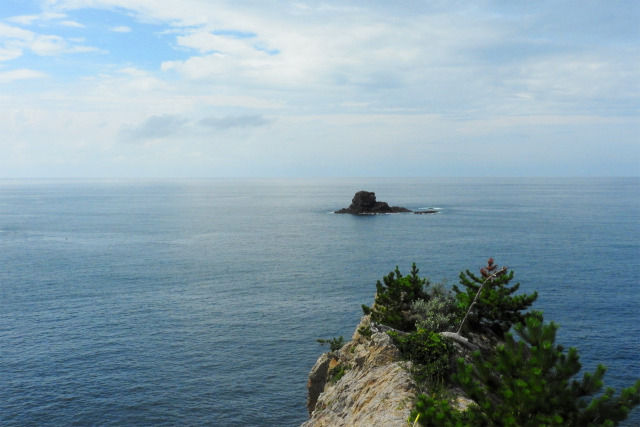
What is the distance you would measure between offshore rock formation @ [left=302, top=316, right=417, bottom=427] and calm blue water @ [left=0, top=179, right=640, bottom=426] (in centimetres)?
1344

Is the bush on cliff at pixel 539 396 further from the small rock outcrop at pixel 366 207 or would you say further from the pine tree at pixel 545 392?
the small rock outcrop at pixel 366 207

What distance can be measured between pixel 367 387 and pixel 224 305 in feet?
165

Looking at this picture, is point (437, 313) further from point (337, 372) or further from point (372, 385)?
point (372, 385)

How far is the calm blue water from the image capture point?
49.6 m

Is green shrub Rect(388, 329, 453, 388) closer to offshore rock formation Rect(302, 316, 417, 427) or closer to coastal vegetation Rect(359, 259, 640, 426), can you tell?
coastal vegetation Rect(359, 259, 640, 426)

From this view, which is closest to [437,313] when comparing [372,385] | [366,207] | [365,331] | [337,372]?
[365,331]

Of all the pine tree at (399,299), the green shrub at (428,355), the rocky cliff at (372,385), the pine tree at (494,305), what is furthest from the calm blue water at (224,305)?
the green shrub at (428,355)

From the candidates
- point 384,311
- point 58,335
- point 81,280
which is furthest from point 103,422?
point 81,280

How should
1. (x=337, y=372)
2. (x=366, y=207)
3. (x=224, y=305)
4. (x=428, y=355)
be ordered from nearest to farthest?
(x=428, y=355)
(x=337, y=372)
(x=224, y=305)
(x=366, y=207)

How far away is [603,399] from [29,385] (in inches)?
2066

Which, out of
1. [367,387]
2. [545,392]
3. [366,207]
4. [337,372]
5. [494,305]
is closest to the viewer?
[545,392]

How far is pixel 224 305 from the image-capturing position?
75.9 meters

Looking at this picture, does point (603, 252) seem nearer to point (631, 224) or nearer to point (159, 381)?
point (631, 224)

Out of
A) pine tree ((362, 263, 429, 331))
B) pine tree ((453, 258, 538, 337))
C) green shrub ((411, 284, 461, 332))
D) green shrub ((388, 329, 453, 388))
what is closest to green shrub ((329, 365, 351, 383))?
pine tree ((362, 263, 429, 331))
